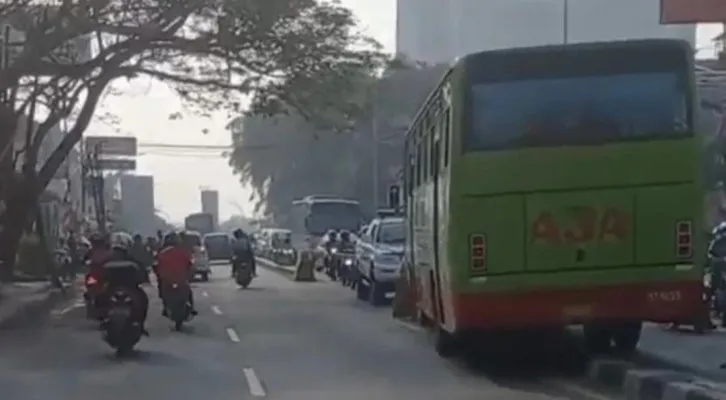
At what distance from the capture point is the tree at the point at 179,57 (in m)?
35.2

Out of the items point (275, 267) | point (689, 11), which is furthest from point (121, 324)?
point (275, 267)

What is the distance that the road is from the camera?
16234mm

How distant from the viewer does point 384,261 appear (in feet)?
114

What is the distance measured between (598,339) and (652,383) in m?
5.95

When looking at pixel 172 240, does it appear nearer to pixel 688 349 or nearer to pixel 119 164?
pixel 688 349

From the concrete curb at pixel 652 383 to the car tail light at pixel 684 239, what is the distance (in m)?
1.33

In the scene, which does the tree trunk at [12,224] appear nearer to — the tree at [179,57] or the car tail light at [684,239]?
the tree at [179,57]

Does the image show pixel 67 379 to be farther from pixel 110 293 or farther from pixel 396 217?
pixel 396 217

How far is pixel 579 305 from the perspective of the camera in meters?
16.8

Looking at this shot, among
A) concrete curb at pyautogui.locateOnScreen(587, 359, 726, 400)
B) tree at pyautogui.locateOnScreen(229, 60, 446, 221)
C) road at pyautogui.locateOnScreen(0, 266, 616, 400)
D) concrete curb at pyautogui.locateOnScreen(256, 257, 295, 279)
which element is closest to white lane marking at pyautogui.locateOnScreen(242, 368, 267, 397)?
road at pyautogui.locateOnScreen(0, 266, 616, 400)

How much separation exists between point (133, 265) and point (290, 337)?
3814 millimetres

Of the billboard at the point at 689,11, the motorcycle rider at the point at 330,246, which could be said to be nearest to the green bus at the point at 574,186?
the billboard at the point at 689,11

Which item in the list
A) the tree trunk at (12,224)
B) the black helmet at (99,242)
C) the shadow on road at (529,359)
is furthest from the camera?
the tree trunk at (12,224)

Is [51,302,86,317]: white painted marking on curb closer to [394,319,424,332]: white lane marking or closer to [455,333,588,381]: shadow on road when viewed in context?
[394,319,424,332]: white lane marking
